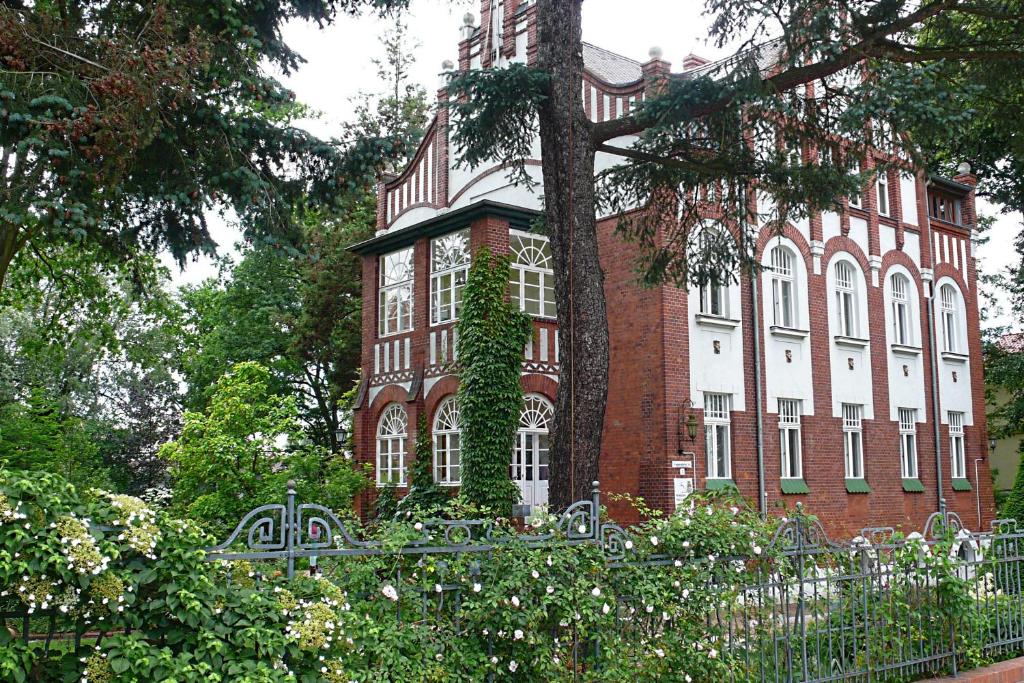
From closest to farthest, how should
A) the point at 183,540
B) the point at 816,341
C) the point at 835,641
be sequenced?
the point at 183,540, the point at 835,641, the point at 816,341

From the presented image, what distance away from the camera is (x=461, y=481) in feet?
68.0

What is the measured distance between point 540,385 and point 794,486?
6168mm

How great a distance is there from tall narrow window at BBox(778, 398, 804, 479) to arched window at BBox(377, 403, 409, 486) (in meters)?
8.80

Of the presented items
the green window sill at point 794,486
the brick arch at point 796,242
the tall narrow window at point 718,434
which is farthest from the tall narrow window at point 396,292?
the green window sill at point 794,486

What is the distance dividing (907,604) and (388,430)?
17.1m

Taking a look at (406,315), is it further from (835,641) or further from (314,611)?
(314,611)

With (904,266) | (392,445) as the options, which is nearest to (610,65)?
(904,266)

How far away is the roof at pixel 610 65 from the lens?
2441cm

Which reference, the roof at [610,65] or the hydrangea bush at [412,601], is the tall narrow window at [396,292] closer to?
the roof at [610,65]

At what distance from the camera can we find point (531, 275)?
22.7m

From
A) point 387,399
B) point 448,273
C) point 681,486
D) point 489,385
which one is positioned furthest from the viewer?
point 387,399

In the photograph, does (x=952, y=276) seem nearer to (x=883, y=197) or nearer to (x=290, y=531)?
(x=883, y=197)

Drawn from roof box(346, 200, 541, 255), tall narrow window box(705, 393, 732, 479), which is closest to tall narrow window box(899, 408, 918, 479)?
tall narrow window box(705, 393, 732, 479)

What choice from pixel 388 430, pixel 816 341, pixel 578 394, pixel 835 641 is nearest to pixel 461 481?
pixel 388 430
